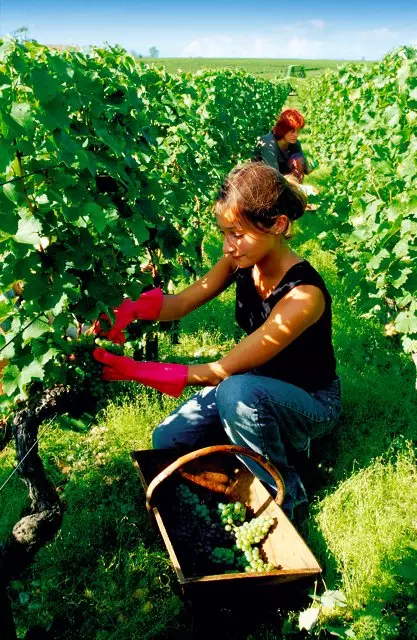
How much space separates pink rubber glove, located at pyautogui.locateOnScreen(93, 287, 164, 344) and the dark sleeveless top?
16.3 inches

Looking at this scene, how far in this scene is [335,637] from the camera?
75.2 inches

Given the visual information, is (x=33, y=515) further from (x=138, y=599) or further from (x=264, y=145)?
(x=264, y=145)

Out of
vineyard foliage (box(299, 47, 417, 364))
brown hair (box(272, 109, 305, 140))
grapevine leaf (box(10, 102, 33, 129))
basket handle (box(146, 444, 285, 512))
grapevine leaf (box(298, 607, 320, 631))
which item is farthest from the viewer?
brown hair (box(272, 109, 305, 140))

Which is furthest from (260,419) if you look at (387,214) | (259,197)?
(387,214)

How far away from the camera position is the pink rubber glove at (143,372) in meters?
2.15

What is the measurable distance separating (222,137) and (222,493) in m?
3.76

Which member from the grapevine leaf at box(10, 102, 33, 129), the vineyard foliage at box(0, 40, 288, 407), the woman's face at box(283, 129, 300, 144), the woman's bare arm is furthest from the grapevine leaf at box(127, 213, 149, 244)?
the woman's face at box(283, 129, 300, 144)

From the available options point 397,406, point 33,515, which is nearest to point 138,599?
point 33,515

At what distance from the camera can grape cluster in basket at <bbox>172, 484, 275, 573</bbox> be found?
223 centimetres

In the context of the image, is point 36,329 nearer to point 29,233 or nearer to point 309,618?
point 29,233

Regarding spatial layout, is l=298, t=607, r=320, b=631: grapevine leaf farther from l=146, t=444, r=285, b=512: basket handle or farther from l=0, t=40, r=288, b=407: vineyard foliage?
l=0, t=40, r=288, b=407: vineyard foliage

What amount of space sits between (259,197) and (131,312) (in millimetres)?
789

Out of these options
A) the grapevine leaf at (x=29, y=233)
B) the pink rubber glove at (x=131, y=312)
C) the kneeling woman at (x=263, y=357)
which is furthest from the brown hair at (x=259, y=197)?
the grapevine leaf at (x=29, y=233)

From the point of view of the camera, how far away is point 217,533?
93.3 inches
